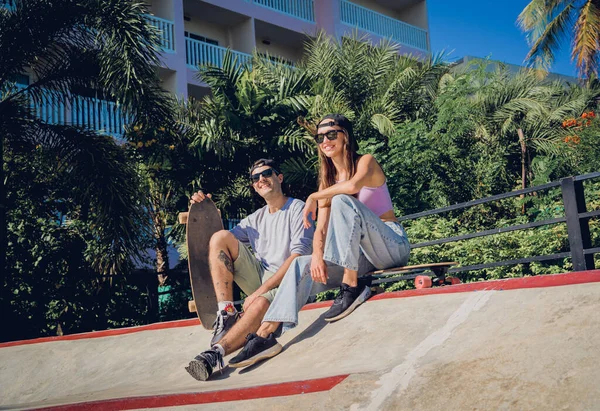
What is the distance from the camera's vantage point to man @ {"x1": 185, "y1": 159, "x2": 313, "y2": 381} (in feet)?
15.3

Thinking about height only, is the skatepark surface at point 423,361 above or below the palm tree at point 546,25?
below

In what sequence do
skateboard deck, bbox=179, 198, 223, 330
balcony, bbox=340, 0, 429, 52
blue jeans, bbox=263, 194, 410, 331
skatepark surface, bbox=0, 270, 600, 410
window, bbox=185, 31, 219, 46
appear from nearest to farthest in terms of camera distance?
skatepark surface, bbox=0, 270, 600, 410
blue jeans, bbox=263, 194, 410, 331
skateboard deck, bbox=179, 198, 223, 330
window, bbox=185, 31, 219, 46
balcony, bbox=340, 0, 429, 52

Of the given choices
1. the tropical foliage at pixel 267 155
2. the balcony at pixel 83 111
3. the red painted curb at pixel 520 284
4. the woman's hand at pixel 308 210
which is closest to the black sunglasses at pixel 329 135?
the woman's hand at pixel 308 210

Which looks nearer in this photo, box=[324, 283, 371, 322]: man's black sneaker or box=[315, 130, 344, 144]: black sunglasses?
box=[324, 283, 371, 322]: man's black sneaker

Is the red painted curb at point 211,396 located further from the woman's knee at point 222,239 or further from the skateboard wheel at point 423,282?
the skateboard wheel at point 423,282

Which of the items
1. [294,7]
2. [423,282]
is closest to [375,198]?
[423,282]

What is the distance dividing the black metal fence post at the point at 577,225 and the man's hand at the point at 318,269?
91.7 inches

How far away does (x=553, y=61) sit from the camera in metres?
19.0

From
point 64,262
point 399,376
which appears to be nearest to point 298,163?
point 64,262

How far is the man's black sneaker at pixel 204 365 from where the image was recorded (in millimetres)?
4223

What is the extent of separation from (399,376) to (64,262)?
9086 mm

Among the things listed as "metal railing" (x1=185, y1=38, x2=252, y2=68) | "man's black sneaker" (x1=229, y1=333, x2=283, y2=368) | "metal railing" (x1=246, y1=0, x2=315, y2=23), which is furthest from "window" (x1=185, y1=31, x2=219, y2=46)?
"man's black sneaker" (x1=229, y1=333, x2=283, y2=368)

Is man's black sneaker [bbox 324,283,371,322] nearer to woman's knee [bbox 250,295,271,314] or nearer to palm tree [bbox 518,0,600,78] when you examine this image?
woman's knee [bbox 250,295,271,314]

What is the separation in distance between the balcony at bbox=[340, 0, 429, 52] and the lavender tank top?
1903cm
